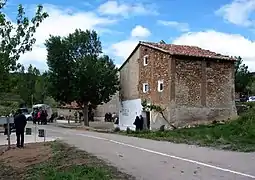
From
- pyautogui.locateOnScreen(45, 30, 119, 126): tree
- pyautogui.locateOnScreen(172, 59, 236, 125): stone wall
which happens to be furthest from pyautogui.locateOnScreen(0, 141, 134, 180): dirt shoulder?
pyautogui.locateOnScreen(45, 30, 119, 126): tree

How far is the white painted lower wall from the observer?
4391 centimetres

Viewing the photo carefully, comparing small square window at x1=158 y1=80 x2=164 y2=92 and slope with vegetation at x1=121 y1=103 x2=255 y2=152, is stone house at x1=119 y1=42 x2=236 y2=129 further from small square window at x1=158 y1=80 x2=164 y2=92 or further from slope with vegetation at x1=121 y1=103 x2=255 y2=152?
slope with vegetation at x1=121 y1=103 x2=255 y2=152

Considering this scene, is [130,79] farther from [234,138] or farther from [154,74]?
[234,138]

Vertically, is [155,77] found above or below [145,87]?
above

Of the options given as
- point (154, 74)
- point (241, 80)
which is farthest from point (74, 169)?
Answer: point (241, 80)

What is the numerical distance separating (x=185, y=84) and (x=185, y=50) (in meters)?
3.70

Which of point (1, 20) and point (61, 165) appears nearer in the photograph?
point (1, 20)

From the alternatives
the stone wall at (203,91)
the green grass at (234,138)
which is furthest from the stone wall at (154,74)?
the green grass at (234,138)

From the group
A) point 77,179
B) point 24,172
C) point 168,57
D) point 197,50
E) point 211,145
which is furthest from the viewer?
point 197,50

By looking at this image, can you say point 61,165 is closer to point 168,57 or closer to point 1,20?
point 1,20

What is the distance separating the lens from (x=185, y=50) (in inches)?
1566

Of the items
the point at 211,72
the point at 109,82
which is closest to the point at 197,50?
the point at 211,72

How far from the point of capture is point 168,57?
3769 centimetres

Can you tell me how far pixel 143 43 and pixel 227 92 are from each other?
30.3 ft
